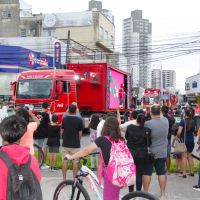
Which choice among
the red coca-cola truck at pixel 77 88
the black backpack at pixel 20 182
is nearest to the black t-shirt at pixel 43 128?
the red coca-cola truck at pixel 77 88

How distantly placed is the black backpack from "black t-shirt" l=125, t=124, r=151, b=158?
12.0 ft

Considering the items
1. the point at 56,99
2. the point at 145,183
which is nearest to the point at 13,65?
the point at 56,99

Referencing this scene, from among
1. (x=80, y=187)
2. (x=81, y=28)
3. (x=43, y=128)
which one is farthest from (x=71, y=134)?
(x=81, y=28)

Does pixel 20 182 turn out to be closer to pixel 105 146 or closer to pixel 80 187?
pixel 105 146

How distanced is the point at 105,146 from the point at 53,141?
5.24 m

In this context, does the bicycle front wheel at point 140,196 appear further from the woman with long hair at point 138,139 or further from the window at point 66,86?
the window at point 66,86

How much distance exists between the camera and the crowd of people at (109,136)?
3443mm

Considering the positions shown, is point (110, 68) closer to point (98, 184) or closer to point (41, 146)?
point (41, 146)

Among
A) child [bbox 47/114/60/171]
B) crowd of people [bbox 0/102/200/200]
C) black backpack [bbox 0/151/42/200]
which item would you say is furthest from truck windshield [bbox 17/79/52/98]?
black backpack [bbox 0/151/42/200]

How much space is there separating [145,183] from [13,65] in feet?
93.0

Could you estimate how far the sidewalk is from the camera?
7.72m

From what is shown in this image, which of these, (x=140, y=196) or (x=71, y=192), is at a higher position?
(x=140, y=196)

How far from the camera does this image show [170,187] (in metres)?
8.45

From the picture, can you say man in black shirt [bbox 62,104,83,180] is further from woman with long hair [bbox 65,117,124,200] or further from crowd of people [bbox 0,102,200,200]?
woman with long hair [bbox 65,117,124,200]
